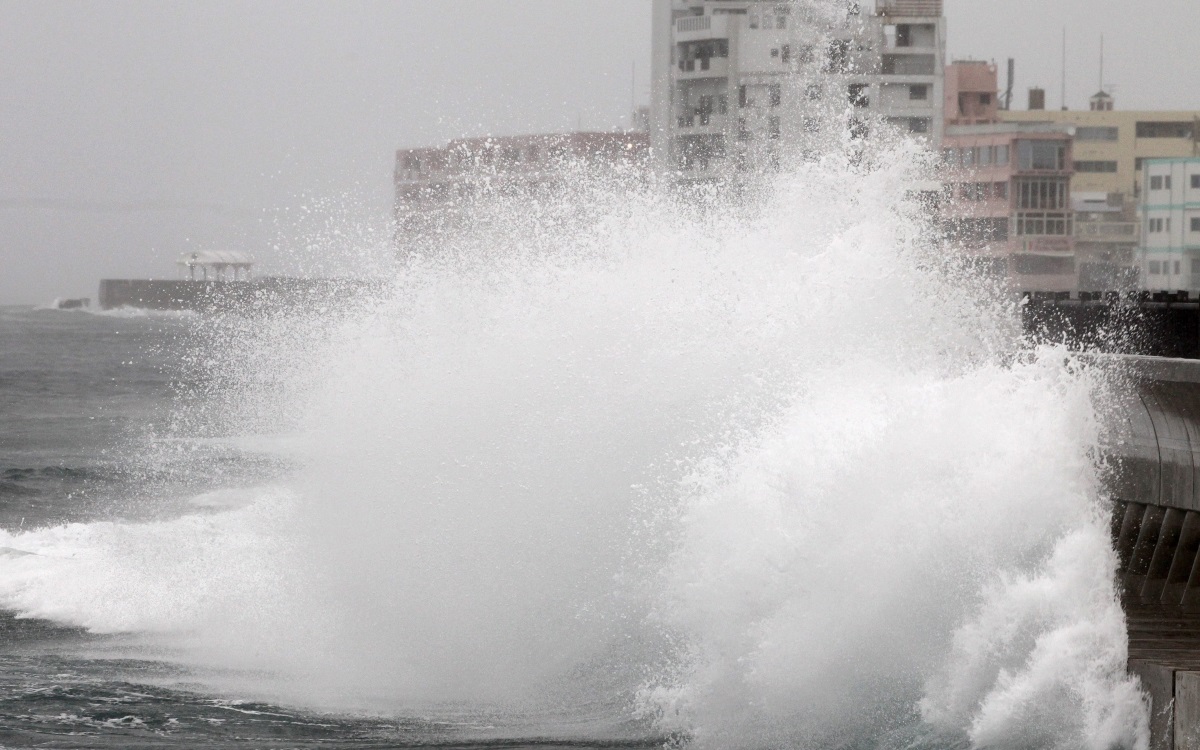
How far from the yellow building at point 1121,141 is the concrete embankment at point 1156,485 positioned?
89.1m

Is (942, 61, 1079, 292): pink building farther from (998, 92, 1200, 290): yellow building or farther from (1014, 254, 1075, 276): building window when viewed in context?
(998, 92, 1200, 290): yellow building

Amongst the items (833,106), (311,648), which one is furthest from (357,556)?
(833,106)

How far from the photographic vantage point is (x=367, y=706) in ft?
32.5

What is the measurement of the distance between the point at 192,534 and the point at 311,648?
727cm

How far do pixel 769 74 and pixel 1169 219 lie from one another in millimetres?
21211

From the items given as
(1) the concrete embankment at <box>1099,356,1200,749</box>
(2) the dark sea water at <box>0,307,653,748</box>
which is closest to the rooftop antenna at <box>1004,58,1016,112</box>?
(2) the dark sea water at <box>0,307,653,748</box>

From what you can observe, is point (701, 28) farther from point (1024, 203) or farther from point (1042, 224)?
point (1042, 224)

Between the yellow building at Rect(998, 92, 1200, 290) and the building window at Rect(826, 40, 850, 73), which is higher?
the building window at Rect(826, 40, 850, 73)

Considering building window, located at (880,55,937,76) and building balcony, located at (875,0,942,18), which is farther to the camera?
building balcony, located at (875,0,942,18)

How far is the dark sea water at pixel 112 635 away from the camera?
9.31 metres

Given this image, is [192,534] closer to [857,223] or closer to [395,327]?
[395,327]

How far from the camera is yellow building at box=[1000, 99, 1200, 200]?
315 feet

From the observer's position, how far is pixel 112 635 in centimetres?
1291

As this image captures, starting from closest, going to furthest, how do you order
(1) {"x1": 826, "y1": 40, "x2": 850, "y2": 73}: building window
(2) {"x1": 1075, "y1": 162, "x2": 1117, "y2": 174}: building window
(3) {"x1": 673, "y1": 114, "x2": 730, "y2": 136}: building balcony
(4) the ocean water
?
(4) the ocean water
(3) {"x1": 673, "y1": 114, "x2": 730, "y2": 136}: building balcony
(1) {"x1": 826, "y1": 40, "x2": 850, "y2": 73}: building window
(2) {"x1": 1075, "y1": 162, "x2": 1117, "y2": 174}: building window
